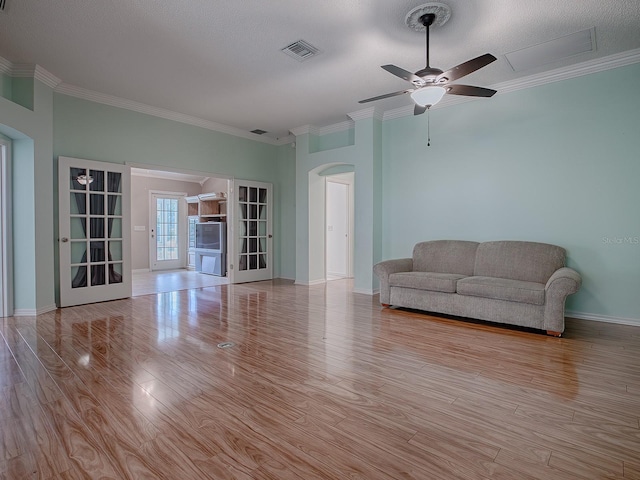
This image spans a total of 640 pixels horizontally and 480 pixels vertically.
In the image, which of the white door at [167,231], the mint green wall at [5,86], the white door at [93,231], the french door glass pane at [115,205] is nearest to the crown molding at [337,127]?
the white door at [93,231]

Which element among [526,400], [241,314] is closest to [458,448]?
[526,400]

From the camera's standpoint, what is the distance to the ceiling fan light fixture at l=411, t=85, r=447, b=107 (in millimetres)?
3170

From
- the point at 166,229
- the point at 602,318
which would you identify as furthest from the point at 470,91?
the point at 166,229

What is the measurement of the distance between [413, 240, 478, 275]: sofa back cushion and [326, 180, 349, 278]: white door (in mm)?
2982

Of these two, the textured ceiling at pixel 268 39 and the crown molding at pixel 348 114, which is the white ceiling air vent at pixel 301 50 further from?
the crown molding at pixel 348 114

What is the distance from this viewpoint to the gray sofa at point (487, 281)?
11.5 feet

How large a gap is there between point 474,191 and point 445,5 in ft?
8.60

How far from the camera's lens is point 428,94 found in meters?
3.19

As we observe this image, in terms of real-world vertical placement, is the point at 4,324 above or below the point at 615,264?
below

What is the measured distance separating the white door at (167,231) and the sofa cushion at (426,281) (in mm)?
6779

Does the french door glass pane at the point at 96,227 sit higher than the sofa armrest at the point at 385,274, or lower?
higher

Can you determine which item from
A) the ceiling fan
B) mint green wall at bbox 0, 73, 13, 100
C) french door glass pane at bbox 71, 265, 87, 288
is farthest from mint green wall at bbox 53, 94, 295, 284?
the ceiling fan

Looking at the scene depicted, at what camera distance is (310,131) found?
6578 mm

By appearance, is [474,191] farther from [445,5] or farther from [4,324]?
[4,324]
